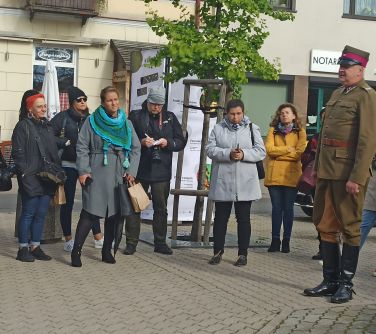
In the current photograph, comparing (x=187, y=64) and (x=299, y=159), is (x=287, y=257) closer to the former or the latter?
(x=299, y=159)

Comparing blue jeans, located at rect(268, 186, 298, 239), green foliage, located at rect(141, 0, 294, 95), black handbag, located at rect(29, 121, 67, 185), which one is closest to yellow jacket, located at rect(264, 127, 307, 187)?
blue jeans, located at rect(268, 186, 298, 239)

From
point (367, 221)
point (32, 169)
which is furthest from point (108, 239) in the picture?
point (367, 221)

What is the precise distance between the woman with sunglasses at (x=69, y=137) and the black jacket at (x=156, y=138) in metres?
0.60

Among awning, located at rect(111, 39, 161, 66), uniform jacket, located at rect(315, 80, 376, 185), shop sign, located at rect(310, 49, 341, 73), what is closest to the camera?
uniform jacket, located at rect(315, 80, 376, 185)

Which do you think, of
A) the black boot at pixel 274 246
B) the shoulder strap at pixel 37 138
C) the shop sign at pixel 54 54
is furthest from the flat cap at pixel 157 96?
the shop sign at pixel 54 54

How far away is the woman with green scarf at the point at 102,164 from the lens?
8820 millimetres

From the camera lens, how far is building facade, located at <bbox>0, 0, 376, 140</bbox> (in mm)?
22172

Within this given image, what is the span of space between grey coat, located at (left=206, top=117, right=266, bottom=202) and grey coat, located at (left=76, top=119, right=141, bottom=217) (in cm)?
100

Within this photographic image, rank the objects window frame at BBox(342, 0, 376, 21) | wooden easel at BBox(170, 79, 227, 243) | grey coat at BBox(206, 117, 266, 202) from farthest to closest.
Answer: window frame at BBox(342, 0, 376, 21) → wooden easel at BBox(170, 79, 227, 243) → grey coat at BBox(206, 117, 266, 202)

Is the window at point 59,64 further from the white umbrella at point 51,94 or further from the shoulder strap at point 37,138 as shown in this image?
the shoulder strap at point 37,138

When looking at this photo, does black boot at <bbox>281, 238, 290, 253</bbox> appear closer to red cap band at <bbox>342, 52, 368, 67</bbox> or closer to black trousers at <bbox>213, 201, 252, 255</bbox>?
black trousers at <bbox>213, 201, 252, 255</bbox>

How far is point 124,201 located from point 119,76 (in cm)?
1430

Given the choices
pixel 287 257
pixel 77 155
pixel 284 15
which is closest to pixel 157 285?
pixel 77 155

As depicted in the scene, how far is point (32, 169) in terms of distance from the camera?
351 inches
